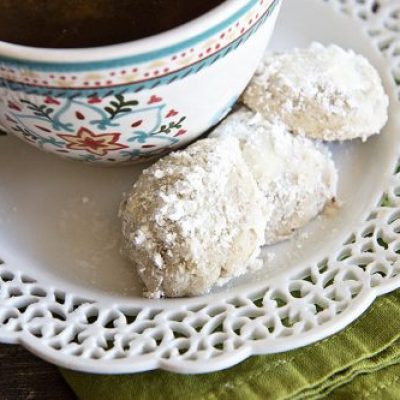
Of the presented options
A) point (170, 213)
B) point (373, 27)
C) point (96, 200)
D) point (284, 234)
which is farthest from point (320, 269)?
point (373, 27)

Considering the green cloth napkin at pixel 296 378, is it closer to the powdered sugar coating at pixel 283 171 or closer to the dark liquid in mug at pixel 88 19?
the powdered sugar coating at pixel 283 171

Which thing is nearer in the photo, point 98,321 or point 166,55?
point 166,55

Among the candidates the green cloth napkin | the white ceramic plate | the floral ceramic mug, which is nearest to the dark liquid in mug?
the floral ceramic mug

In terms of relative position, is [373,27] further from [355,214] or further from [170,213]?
[170,213]

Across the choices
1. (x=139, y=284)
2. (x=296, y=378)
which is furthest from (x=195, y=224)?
(x=296, y=378)

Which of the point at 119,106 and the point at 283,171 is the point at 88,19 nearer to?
the point at 119,106

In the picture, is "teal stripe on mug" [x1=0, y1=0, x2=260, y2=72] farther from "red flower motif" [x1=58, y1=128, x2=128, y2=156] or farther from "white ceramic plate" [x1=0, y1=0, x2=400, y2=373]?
"white ceramic plate" [x1=0, y1=0, x2=400, y2=373]
